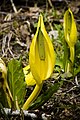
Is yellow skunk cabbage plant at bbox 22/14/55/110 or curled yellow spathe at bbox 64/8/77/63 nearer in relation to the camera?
yellow skunk cabbage plant at bbox 22/14/55/110

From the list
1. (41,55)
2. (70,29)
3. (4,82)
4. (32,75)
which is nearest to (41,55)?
(41,55)

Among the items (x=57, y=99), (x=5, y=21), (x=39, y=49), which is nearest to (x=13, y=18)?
(x=5, y=21)

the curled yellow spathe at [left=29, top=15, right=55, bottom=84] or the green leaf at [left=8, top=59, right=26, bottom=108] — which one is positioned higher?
the curled yellow spathe at [left=29, top=15, right=55, bottom=84]

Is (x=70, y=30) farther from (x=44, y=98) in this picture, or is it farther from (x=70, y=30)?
(x=44, y=98)

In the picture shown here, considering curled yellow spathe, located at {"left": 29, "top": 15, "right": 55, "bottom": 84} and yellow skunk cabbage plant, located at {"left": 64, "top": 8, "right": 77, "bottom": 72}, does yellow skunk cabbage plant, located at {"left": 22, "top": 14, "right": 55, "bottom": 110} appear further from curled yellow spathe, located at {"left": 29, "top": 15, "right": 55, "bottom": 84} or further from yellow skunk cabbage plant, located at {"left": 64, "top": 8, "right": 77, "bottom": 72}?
yellow skunk cabbage plant, located at {"left": 64, "top": 8, "right": 77, "bottom": 72}

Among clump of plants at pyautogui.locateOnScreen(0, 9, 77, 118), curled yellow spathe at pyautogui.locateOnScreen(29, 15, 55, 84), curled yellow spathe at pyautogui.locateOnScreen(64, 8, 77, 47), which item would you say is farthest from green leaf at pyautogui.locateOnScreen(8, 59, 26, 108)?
curled yellow spathe at pyautogui.locateOnScreen(64, 8, 77, 47)

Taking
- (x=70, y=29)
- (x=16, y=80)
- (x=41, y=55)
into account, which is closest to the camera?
(x=41, y=55)

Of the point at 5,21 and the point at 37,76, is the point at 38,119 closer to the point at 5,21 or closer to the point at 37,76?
the point at 37,76
